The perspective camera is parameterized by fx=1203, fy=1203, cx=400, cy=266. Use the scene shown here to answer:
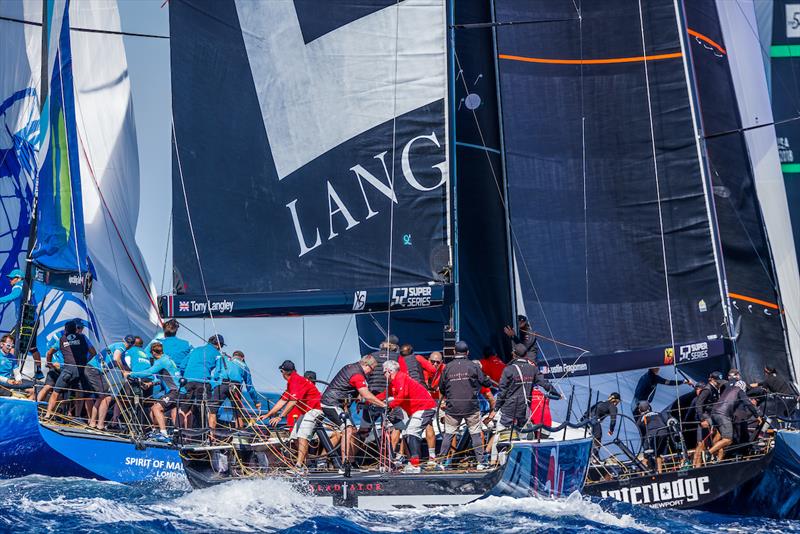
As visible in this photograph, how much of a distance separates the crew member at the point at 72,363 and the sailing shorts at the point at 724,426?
6.61 meters

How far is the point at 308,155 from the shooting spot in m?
13.4

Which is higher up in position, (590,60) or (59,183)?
(590,60)

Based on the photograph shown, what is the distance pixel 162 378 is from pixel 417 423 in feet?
12.5

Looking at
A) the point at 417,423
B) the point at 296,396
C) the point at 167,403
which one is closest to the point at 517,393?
the point at 417,423

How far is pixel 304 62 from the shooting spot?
536 inches

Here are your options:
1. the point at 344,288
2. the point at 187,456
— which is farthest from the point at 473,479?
the point at 344,288

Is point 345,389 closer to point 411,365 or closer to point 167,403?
point 411,365

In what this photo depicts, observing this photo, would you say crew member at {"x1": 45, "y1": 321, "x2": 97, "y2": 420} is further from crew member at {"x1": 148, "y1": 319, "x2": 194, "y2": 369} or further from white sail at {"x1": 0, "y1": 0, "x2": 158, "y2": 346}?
white sail at {"x1": 0, "y1": 0, "x2": 158, "y2": 346}

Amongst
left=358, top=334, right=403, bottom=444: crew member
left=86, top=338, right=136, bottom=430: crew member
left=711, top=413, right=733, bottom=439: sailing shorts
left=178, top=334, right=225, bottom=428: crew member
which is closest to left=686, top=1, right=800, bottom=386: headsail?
left=711, top=413, right=733, bottom=439: sailing shorts

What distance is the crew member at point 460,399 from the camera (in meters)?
10.9

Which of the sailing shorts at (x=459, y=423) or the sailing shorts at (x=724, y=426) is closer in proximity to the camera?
the sailing shorts at (x=459, y=423)

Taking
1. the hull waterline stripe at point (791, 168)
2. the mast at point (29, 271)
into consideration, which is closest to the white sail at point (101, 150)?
the mast at point (29, 271)

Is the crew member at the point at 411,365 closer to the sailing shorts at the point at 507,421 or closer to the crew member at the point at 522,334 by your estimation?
the sailing shorts at the point at 507,421

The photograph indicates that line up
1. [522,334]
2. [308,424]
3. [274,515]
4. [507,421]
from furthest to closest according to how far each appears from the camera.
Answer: [522,334], [308,424], [507,421], [274,515]
